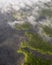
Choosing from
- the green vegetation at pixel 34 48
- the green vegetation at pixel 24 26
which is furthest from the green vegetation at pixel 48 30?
the green vegetation at pixel 24 26

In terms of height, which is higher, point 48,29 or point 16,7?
point 16,7

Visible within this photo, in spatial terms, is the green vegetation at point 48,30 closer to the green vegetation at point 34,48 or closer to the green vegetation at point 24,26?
the green vegetation at point 34,48

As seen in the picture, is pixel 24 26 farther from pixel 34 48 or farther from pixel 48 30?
pixel 34 48

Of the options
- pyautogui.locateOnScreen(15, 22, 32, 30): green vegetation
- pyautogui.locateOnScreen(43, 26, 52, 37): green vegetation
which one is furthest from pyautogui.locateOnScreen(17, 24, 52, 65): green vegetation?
pyautogui.locateOnScreen(15, 22, 32, 30): green vegetation

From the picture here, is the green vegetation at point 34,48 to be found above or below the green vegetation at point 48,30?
below

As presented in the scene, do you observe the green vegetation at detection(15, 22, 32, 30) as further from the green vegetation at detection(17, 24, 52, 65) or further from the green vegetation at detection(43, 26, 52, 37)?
the green vegetation at detection(43, 26, 52, 37)

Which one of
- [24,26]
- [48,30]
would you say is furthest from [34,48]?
[24,26]

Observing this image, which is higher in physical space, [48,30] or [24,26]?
[24,26]

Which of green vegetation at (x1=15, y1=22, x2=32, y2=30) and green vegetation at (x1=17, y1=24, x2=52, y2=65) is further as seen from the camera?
green vegetation at (x1=15, y1=22, x2=32, y2=30)

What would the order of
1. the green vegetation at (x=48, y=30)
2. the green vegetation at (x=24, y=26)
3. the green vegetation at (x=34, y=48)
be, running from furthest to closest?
the green vegetation at (x=24, y=26)
the green vegetation at (x=48, y=30)
the green vegetation at (x=34, y=48)

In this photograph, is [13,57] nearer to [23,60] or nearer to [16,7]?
[23,60]

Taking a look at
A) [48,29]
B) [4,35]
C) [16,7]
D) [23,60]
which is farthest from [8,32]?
[16,7]
